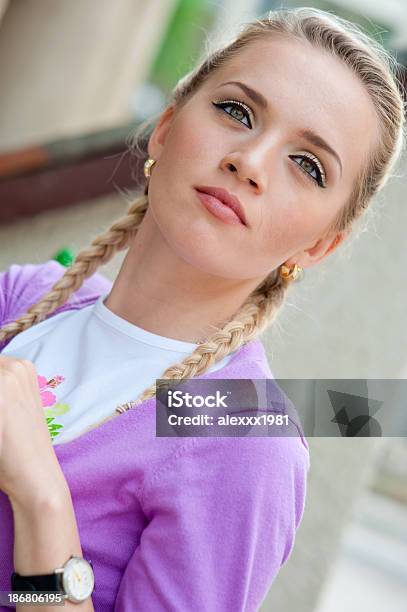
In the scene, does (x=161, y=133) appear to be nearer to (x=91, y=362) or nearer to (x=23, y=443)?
(x=91, y=362)

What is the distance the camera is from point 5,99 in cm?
349

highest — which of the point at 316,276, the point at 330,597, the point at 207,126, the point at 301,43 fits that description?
the point at 301,43

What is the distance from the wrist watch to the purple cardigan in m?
0.06

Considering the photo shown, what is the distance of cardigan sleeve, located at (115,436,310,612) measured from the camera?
1.11 m

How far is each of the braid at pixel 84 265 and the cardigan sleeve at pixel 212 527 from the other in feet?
1.32

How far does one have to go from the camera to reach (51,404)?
125cm

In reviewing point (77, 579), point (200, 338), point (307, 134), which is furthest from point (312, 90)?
point (77, 579)

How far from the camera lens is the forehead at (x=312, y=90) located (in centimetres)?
121

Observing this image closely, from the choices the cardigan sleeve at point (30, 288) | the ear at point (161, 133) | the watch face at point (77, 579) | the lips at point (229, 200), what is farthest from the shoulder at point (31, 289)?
the watch face at point (77, 579)

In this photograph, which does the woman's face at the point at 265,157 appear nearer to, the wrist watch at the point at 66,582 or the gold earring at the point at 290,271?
the gold earring at the point at 290,271

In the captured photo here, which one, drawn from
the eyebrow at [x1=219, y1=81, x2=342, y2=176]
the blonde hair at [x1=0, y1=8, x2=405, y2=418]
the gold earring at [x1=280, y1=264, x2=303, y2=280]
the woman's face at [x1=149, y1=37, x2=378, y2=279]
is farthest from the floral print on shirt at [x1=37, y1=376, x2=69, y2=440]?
the eyebrow at [x1=219, y1=81, x2=342, y2=176]

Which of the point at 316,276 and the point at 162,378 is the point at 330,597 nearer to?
the point at 316,276

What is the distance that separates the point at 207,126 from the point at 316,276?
0.87 metres

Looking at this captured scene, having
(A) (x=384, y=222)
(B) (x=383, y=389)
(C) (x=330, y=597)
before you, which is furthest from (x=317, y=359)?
(C) (x=330, y=597)
